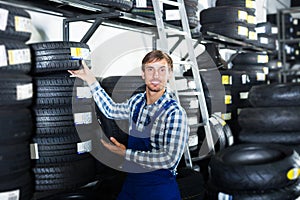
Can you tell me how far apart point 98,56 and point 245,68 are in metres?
3.45

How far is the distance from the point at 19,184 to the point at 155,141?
2.83 feet

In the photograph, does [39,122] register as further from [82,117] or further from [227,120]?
[227,120]

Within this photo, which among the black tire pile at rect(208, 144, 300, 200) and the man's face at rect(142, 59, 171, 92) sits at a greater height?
the man's face at rect(142, 59, 171, 92)

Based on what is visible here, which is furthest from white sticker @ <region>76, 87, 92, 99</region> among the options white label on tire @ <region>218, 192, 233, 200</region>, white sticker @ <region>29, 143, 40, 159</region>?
white label on tire @ <region>218, 192, 233, 200</region>

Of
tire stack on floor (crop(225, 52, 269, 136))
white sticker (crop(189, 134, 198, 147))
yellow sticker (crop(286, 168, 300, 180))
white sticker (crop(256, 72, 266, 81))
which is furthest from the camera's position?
white sticker (crop(256, 72, 266, 81))

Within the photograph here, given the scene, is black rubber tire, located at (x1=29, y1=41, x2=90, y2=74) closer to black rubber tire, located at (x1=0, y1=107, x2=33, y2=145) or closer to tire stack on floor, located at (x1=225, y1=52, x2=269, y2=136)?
black rubber tire, located at (x1=0, y1=107, x2=33, y2=145)

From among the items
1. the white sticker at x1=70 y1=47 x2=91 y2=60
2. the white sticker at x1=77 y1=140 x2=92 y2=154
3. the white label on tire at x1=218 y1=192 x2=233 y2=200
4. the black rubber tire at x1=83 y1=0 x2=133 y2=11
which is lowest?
the white label on tire at x1=218 y1=192 x2=233 y2=200

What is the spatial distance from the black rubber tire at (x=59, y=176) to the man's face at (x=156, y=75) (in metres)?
0.85

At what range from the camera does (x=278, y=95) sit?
4387mm

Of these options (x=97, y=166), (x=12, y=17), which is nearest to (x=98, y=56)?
(x=97, y=166)

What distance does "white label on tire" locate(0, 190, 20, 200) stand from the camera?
2232 millimetres

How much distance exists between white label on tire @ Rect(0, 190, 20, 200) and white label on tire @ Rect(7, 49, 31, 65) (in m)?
0.75

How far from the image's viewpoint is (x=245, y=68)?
6.70 metres

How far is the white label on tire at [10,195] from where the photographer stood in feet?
7.32
